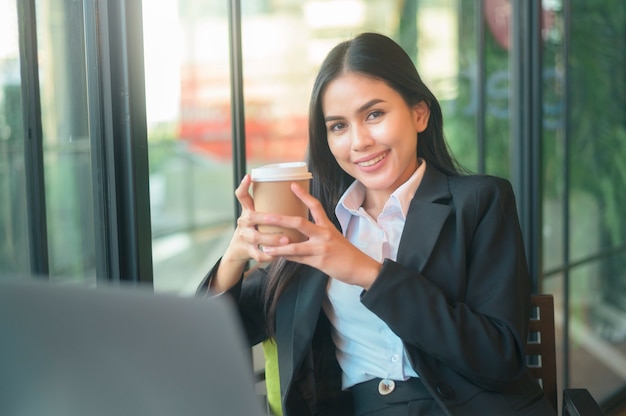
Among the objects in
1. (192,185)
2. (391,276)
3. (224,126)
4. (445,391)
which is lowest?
(192,185)

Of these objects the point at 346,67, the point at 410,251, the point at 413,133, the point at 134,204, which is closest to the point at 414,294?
the point at 410,251

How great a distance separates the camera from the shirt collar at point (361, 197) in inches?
60.1

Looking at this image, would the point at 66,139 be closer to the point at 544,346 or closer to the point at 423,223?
the point at 423,223

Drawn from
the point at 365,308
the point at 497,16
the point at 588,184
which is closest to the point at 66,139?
the point at 365,308

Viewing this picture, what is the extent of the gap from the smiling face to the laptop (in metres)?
0.96

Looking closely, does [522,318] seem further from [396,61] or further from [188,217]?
[188,217]

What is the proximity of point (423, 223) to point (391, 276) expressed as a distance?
0.17 meters

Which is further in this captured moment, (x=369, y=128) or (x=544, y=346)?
(x=544, y=346)

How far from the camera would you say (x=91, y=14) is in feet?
4.69

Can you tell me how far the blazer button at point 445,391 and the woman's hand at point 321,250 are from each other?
0.81 ft

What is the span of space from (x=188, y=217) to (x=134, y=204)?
9888mm

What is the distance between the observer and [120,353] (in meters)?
0.57

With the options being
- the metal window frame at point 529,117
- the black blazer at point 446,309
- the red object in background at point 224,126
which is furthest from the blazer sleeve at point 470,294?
the metal window frame at point 529,117

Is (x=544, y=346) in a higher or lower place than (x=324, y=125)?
lower
